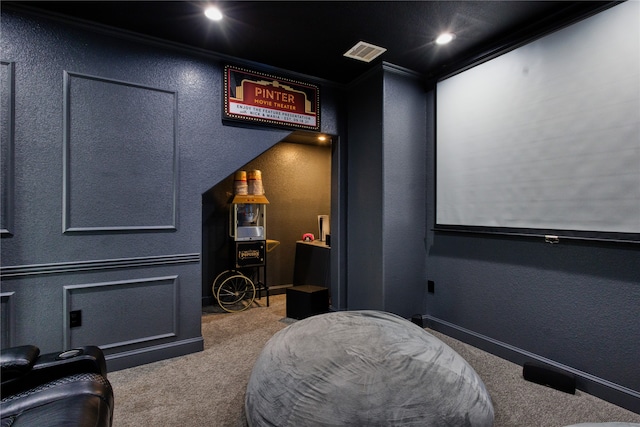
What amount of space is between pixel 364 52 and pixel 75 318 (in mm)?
3232

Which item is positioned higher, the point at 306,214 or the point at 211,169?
the point at 211,169

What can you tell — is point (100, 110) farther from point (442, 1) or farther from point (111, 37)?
point (442, 1)

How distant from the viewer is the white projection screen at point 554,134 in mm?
1887

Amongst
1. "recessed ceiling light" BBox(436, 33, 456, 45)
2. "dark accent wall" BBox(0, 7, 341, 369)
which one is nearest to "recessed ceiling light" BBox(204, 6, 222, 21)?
"dark accent wall" BBox(0, 7, 341, 369)

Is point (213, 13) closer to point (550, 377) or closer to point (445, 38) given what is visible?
point (445, 38)

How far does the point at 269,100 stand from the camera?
9.87 ft

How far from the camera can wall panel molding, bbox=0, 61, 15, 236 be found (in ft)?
6.67

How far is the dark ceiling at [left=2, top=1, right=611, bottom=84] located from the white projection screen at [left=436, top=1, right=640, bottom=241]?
189 millimetres

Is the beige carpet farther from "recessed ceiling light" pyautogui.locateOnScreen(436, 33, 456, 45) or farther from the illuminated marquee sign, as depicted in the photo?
"recessed ceiling light" pyautogui.locateOnScreen(436, 33, 456, 45)

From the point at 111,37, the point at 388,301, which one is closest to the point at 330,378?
the point at 388,301

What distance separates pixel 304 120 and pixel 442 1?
161cm

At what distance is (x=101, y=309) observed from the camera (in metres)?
2.32

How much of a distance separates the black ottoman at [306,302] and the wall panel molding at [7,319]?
229 cm

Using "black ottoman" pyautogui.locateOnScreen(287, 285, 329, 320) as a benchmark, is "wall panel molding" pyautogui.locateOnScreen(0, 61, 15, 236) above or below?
above
